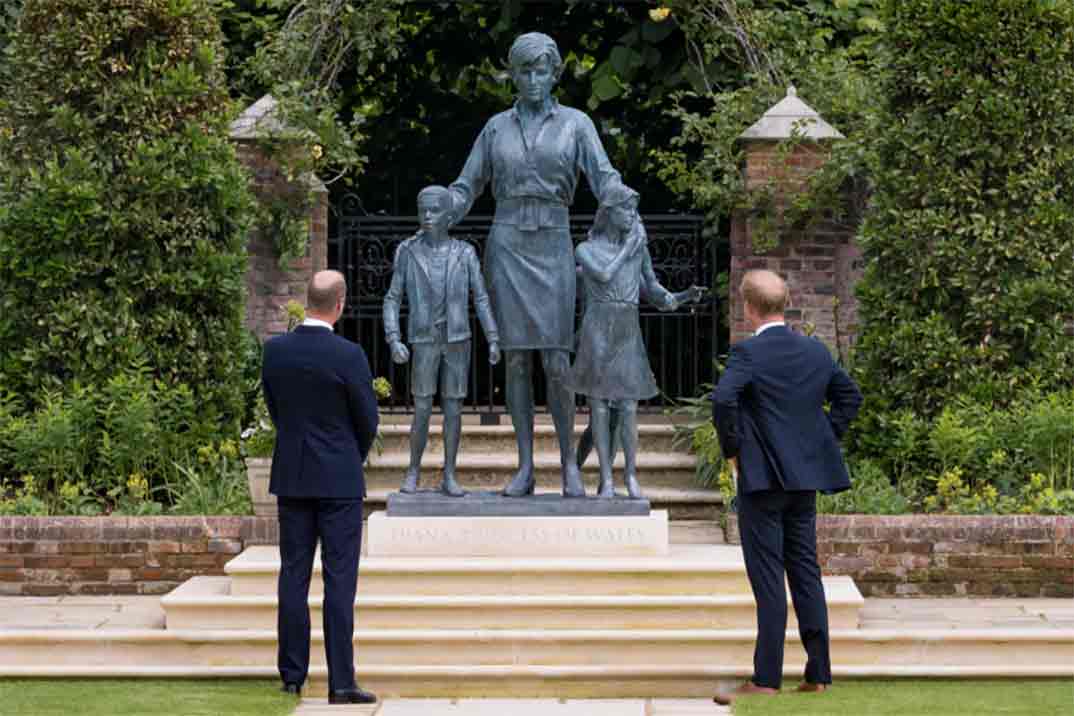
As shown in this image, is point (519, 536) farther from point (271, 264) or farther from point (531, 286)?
point (271, 264)

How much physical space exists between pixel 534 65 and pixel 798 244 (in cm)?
415

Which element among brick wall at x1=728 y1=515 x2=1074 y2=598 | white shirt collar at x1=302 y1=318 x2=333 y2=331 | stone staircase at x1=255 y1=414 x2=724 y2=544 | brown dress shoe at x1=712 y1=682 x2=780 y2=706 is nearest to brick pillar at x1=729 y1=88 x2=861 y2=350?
stone staircase at x1=255 y1=414 x2=724 y2=544

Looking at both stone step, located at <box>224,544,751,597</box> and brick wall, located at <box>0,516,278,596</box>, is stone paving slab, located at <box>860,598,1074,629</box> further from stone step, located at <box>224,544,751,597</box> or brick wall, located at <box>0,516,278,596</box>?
brick wall, located at <box>0,516,278,596</box>

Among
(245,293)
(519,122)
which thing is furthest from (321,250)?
(519,122)

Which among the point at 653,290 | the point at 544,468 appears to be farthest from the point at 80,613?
the point at 544,468

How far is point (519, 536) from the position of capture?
29.4 feet

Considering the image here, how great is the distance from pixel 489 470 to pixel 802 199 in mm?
2844

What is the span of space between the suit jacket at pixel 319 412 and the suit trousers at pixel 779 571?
1510mm

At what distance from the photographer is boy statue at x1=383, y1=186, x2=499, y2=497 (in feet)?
29.9

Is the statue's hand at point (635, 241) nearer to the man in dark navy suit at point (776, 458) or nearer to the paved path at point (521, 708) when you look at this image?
the man in dark navy suit at point (776, 458)

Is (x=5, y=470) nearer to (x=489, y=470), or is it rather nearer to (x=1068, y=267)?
(x=489, y=470)

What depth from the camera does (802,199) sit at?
12367mm

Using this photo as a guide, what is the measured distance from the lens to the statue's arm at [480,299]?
907 centimetres

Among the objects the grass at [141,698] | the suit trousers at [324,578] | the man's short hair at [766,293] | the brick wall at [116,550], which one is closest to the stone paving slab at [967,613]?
the man's short hair at [766,293]
